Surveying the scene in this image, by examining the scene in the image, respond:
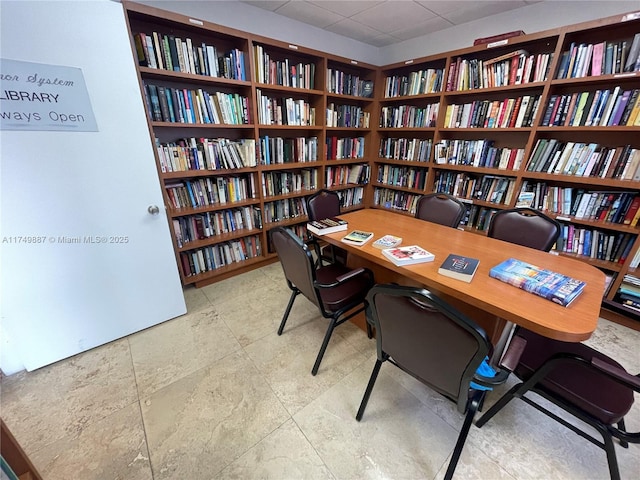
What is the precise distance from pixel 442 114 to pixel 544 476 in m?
2.93

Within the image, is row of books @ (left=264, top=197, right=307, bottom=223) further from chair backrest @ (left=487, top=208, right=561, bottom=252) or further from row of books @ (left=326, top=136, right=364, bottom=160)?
Answer: chair backrest @ (left=487, top=208, right=561, bottom=252)

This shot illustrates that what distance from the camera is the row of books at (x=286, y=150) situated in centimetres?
254

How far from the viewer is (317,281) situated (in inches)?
62.4

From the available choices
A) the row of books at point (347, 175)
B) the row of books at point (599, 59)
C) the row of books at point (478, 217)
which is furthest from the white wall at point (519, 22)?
the row of books at point (478, 217)

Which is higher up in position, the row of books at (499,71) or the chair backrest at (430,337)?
the row of books at (499,71)

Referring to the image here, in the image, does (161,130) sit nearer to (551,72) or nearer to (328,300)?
(328,300)

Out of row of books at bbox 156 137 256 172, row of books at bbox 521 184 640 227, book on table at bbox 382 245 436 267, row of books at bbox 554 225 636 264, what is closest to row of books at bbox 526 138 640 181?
row of books at bbox 521 184 640 227

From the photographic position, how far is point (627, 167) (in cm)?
190

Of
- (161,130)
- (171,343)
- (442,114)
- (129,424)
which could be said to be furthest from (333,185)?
(129,424)

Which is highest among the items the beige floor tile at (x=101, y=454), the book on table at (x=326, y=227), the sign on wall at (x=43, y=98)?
the sign on wall at (x=43, y=98)

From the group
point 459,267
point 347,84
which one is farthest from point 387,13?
point 459,267

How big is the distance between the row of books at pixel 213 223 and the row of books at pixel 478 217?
2.31 metres

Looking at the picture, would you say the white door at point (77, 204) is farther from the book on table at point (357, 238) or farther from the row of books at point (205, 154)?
the book on table at point (357, 238)

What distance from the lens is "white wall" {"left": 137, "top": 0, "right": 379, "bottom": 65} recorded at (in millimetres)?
2051
